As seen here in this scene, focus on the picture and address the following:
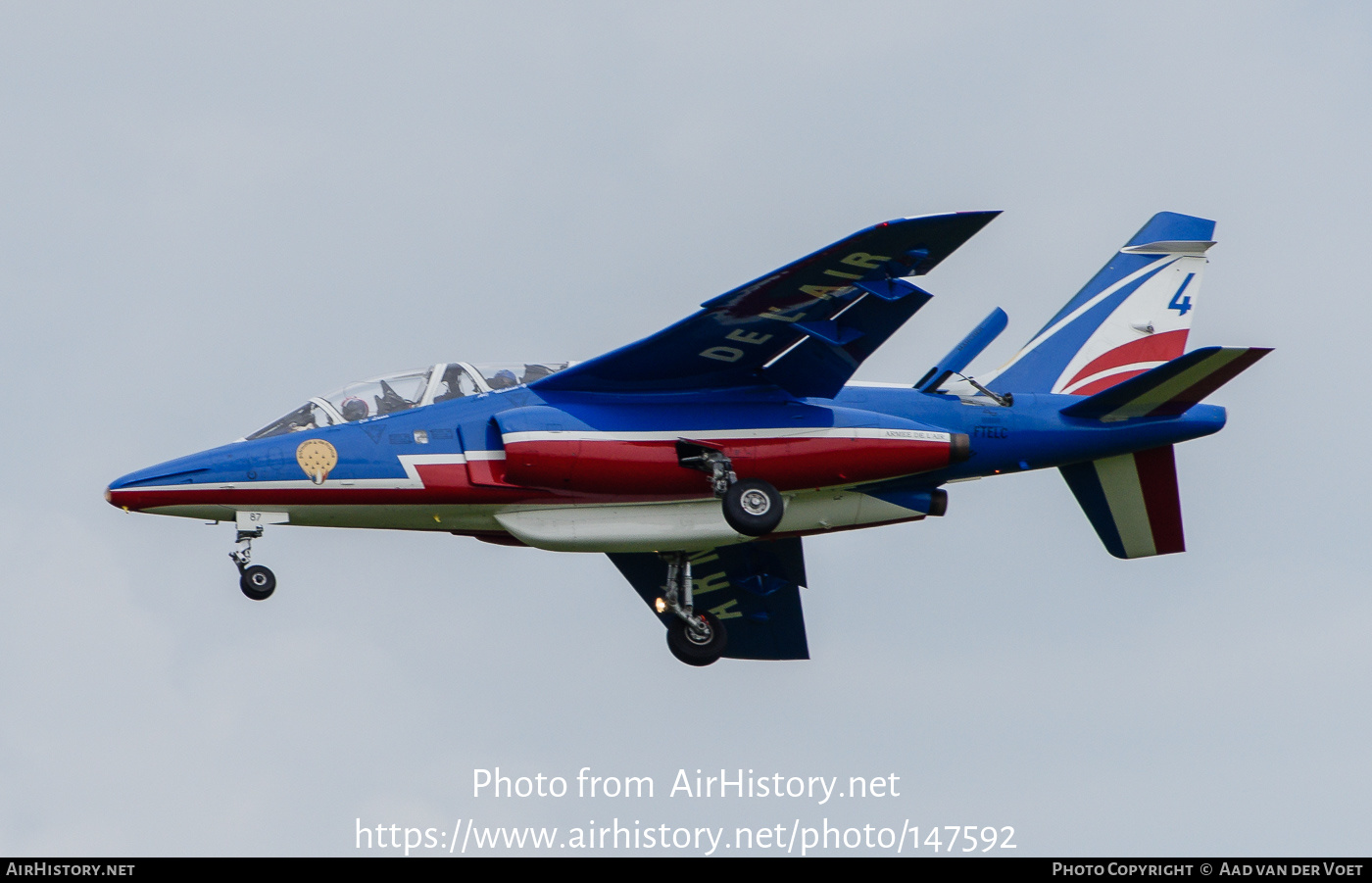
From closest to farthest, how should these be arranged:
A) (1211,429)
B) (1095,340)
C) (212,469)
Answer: (212,469)
(1211,429)
(1095,340)

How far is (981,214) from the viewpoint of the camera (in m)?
19.6

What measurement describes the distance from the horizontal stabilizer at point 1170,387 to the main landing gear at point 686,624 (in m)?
5.67

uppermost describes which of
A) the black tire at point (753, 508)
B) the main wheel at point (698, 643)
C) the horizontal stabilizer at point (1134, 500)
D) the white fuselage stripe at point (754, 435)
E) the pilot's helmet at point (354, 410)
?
the pilot's helmet at point (354, 410)

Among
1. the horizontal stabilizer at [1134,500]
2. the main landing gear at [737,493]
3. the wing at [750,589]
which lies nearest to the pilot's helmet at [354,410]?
the main landing gear at [737,493]

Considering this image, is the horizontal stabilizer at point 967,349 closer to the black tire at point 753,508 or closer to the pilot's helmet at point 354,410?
the black tire at point 753,508

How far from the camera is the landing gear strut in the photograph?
21078 millimetres

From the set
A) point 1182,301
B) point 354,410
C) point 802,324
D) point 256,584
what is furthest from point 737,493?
point 1182,301

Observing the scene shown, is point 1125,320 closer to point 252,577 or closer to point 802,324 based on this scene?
point 802,324

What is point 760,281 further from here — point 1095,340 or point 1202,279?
point 1202,279

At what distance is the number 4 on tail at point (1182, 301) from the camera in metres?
26.1

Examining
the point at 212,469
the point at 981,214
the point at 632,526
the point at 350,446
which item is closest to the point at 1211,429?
the point at 981,214

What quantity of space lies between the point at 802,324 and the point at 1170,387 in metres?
5.26

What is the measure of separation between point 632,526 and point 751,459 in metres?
1.75

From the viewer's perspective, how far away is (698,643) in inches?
976
